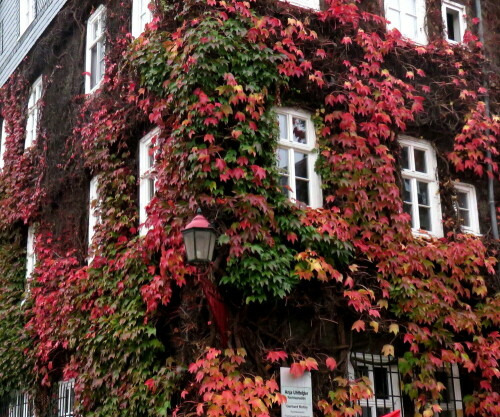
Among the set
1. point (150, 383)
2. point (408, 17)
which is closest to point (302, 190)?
point (150, 383)

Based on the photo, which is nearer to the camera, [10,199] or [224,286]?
[224,286]

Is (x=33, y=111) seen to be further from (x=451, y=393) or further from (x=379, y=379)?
(x=451, y=393)

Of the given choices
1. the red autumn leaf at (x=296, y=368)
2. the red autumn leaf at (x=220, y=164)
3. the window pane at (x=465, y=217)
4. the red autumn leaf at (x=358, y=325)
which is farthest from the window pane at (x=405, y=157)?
the red autumn leaf at (x=296, y=368)

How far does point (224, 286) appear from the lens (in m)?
11.5

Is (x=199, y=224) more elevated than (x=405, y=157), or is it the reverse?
(x=405, y=157)

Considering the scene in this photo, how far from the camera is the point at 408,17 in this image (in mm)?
14969

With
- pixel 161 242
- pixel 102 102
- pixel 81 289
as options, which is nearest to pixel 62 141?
pixel 102 102

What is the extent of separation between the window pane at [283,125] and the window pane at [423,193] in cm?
250

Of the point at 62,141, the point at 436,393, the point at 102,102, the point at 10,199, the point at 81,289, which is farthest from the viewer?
the point at 10,199

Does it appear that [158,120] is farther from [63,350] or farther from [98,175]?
[63,350]

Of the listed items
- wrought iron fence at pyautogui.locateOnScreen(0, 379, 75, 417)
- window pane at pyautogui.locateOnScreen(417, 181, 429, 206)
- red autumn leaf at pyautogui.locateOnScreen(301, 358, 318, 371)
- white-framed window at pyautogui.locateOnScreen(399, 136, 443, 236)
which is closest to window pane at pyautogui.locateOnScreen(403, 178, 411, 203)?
white-framed window at pyautogui.locateOnScreen(399, 136, 443, 236)

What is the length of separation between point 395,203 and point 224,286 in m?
2.97

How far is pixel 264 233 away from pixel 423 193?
3.66 metres

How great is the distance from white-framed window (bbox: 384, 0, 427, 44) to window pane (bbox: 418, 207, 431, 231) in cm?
292
